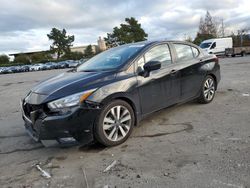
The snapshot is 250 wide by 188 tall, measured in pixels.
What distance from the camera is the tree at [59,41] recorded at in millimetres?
77375

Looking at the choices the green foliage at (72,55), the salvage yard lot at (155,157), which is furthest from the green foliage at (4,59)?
the salvage yard lot at (155,157)

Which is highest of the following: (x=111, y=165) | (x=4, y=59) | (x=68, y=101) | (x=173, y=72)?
(x=4, y=59)

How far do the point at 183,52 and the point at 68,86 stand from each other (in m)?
2.63

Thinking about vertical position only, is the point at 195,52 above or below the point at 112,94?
above

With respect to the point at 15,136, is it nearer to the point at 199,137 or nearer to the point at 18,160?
the point at 18,160

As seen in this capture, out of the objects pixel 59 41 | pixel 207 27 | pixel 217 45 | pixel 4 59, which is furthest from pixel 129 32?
pixel 4 59

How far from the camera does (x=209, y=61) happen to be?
575 centimetres

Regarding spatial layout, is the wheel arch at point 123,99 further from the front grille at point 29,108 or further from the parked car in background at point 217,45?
the parked car in background at point 217,45

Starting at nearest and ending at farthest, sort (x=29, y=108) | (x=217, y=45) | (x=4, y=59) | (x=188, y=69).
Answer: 1. (x=29, y=108)
2. (x=188, y=69)
3. (x=217, y=45)
4. (x=4, y=59)

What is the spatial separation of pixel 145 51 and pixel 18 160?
260 cm

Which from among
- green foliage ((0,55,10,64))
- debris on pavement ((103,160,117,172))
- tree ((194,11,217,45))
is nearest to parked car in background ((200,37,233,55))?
tree ((194,11,217,45))

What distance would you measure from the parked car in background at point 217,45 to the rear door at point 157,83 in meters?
26.1

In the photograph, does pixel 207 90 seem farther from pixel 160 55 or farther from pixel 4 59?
pixel 4 59

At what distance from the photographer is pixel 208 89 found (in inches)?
225
